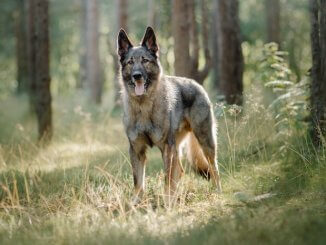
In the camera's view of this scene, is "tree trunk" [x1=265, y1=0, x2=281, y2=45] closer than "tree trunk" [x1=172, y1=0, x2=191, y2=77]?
No

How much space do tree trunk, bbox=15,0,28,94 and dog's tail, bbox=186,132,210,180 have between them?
18244mm

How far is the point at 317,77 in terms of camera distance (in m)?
8.03

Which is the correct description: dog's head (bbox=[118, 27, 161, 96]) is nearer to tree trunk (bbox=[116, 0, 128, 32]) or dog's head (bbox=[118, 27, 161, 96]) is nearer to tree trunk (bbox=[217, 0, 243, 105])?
tree trunk (bbox=[217, 0, 243, 105])

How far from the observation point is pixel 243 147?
837cm

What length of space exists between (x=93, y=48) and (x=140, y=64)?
1724cm

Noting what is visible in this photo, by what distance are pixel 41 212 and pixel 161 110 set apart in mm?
2067

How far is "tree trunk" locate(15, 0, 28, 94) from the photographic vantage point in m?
25.2

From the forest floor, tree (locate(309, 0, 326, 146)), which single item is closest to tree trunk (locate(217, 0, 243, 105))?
the forest floor

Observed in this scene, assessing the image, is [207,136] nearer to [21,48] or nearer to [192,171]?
[192,171]

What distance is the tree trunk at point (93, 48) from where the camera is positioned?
76.5 ft

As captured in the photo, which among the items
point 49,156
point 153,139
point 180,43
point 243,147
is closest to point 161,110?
point 153,139

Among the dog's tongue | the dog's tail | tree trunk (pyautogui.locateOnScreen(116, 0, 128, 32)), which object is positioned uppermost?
tree trunk (pyautogui.locateOnScreen(116, 0, 128, 32))

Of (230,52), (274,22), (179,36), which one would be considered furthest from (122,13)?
(179,36)

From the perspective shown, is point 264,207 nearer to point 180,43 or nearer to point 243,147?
point 243,147
